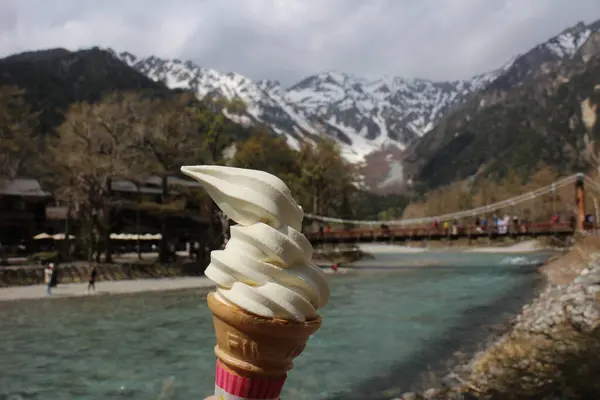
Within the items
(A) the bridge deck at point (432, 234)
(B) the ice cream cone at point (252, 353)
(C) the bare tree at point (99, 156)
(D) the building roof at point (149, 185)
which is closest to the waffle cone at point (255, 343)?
(B) the ice cream cone at point (252, 353)

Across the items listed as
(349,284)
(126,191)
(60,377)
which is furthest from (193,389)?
(126,191)

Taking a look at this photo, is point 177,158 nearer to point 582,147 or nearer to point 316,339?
point 316,339

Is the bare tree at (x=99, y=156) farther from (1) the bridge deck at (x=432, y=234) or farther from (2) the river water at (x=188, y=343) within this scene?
(1) the bridge deck at (x=432, y=234)

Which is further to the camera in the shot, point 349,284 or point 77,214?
point 77,214

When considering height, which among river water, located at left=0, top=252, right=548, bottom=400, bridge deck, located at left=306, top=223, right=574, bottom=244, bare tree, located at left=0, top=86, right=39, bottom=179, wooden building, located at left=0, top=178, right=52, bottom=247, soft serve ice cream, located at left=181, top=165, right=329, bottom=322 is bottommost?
river water, located at left=0, top=252, right=548, bottom=400

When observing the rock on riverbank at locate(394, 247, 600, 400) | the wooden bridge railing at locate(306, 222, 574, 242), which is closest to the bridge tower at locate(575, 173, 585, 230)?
the wooden bridge railing at locate(306, 222, 574, 242)

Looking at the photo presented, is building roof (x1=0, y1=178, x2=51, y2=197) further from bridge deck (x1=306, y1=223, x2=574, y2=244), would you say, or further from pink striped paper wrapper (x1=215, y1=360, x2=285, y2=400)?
pink striped paper wrapper (x1=215, y1=360, x2=285, y2=400)

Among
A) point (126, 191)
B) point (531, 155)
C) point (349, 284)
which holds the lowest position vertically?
point (349, 284)
